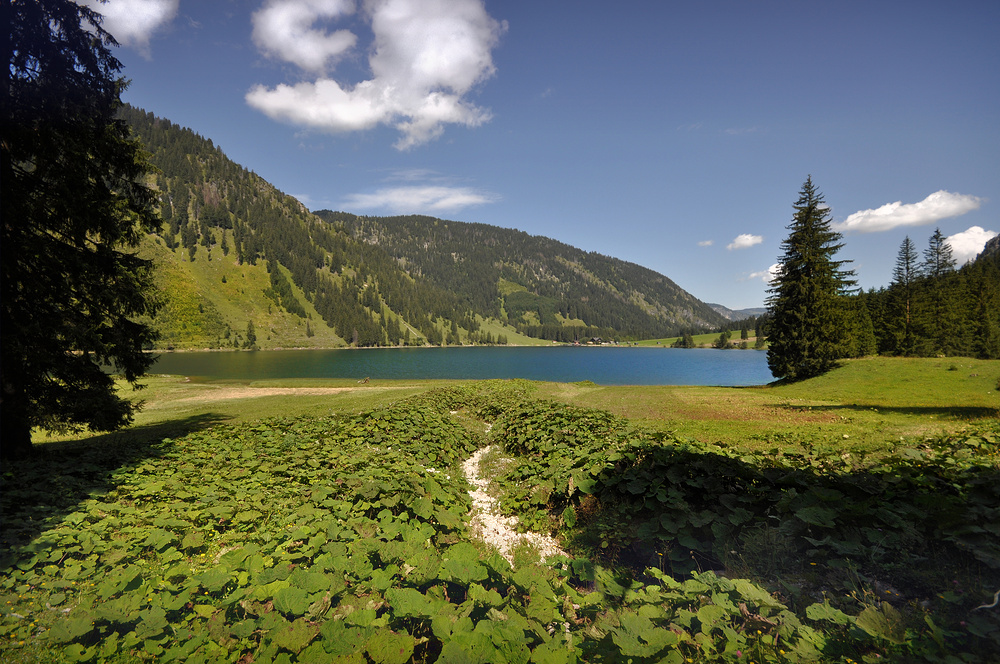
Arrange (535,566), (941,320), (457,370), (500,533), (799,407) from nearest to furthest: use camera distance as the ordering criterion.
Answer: (535,566) → (500,533) → (799,407) → (941,320) → (457,370)

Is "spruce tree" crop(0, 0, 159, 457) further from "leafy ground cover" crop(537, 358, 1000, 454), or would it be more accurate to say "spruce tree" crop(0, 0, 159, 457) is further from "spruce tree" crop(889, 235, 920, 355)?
"spruce tree" crop(889, 235, 920, 355)

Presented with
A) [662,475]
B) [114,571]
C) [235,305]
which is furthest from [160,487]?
[235,305]

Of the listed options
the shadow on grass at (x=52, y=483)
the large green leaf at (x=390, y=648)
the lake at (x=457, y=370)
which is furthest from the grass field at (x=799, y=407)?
the lake at (x=457, y=370)

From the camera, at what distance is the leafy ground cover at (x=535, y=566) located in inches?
135

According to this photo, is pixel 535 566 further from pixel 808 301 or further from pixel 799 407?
pixel 808 301

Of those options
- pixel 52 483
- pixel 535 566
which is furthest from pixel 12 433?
pixel 535 566

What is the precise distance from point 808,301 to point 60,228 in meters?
45.7

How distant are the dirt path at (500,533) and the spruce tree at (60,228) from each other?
36.4ft

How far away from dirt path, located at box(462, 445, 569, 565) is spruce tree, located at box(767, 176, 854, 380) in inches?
1427

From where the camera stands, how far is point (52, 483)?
7984mm

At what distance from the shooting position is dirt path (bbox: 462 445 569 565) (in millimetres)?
6699

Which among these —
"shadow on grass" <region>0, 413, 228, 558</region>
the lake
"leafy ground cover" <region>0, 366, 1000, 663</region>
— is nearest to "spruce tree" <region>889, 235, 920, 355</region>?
the lake

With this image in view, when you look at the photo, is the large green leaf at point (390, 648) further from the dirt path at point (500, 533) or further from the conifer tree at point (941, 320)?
the conifer tree at point (941, 320)

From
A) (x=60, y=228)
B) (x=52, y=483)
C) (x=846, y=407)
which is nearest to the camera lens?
(x=52, y=483)
